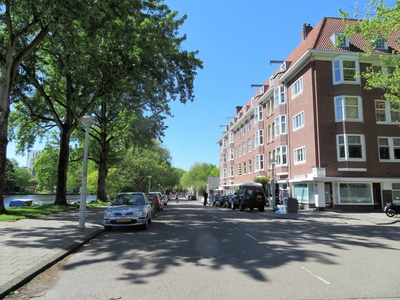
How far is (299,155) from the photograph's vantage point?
28.9 meters

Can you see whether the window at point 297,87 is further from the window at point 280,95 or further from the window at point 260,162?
the window at point 260,162

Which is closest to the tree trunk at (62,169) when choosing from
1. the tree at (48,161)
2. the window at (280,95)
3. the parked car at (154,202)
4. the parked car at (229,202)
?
the parked car at (154,202)

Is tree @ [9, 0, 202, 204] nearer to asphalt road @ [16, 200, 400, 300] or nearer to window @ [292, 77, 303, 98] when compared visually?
asphalt road @ [16, 200, 400, 300]

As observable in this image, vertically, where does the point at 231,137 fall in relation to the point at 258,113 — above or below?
above

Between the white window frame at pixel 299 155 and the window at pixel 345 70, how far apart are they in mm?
6487

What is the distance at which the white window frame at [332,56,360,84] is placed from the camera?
25984 millimetres

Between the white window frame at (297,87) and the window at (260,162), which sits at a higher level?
the white window frame at (297,87)

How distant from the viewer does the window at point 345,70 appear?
26000 millimetres

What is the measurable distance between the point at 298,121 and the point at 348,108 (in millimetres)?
4572

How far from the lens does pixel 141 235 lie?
1088 centimetres

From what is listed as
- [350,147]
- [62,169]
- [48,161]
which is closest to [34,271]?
[62,169]

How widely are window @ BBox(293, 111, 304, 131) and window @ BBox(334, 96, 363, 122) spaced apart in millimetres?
3090

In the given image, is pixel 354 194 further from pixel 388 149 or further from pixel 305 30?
pixel 305 30

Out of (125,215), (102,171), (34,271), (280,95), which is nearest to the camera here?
(34,271)
